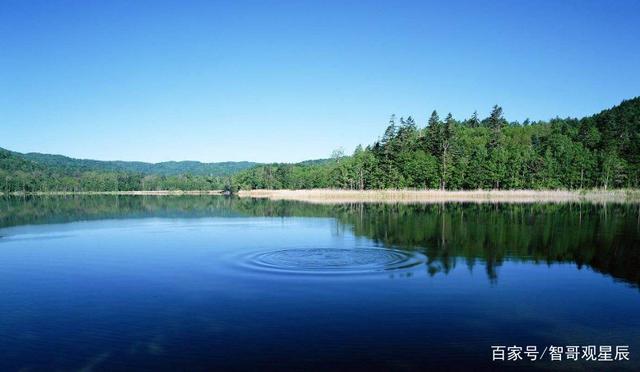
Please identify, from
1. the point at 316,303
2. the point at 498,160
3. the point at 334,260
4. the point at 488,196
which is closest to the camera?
→ the point at 316,303

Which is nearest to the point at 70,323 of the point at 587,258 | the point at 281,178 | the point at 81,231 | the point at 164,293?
the point at 164,293

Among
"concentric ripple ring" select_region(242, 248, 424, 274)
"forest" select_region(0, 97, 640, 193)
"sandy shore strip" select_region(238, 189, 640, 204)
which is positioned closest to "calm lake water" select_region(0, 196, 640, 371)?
"concentric ripple ring" select_region(242, 248, 424, 274)

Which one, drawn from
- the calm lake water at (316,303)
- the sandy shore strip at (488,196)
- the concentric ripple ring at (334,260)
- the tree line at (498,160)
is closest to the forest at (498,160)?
the tree line at (498,160)

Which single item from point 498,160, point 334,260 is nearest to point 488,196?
point 498,160

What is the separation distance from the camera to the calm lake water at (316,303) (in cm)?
955

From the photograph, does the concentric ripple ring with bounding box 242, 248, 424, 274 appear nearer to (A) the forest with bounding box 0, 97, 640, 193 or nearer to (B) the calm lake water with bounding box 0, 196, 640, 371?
(B) the calm lake water with bounding box 0, 196, 640, 371

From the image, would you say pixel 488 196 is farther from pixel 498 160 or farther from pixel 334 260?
pixel 334 260

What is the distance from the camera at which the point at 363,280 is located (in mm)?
16266

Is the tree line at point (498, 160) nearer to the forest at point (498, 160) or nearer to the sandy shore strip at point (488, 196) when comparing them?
the forest at point (498, 160)

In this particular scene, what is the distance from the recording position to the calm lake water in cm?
955

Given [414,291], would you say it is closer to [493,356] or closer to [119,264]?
[493,356]

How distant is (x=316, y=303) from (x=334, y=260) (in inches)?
265

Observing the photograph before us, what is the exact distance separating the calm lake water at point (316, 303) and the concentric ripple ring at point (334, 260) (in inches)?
3.4

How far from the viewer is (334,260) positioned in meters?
20.0
